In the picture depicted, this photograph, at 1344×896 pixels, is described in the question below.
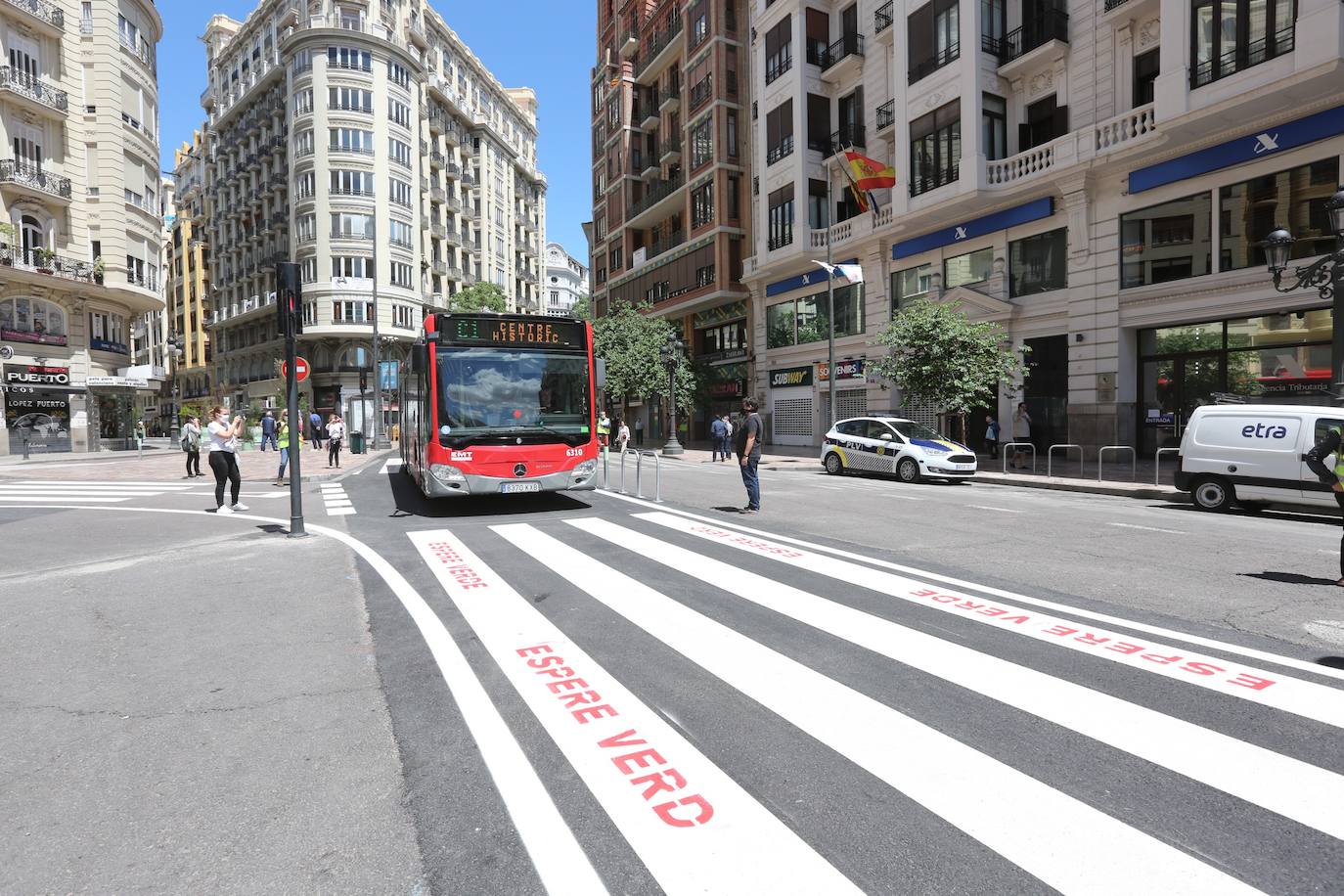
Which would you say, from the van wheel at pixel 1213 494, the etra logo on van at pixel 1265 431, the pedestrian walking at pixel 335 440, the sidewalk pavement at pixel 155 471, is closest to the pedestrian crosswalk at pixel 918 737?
the etra logo on van at pixel 1265 431

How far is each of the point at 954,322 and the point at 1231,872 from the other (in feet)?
60.8

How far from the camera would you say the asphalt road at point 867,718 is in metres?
2.43

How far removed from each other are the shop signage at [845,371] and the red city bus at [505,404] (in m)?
18.8

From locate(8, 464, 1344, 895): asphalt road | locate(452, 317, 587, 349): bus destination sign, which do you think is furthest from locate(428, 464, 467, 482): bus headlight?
locate(8, 464, 1344, 895): asphalt road

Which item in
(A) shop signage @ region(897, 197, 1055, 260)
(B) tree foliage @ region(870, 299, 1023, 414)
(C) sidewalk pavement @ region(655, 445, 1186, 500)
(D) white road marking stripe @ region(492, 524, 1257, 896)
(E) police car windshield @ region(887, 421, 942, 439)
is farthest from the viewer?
(A) shop signage @ region(897, 197, 1055, 260)

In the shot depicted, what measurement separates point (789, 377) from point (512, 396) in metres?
23.1

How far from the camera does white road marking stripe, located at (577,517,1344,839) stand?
278 cm

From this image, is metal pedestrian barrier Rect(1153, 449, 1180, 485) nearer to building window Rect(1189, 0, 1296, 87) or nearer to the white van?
the white van

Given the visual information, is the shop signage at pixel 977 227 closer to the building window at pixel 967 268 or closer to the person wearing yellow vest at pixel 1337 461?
the building window at pixel 967 268

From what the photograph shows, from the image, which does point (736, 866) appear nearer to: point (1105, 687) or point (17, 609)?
point (1105, 687)

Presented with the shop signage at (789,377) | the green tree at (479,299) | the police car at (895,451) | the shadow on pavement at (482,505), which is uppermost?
the green tree at (479,299)

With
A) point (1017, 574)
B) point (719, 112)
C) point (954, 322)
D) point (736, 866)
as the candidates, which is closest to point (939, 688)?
point (736, 866)

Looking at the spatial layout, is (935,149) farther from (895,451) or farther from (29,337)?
(29,337)

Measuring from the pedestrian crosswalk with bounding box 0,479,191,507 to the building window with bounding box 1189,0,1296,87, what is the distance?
2505cm
